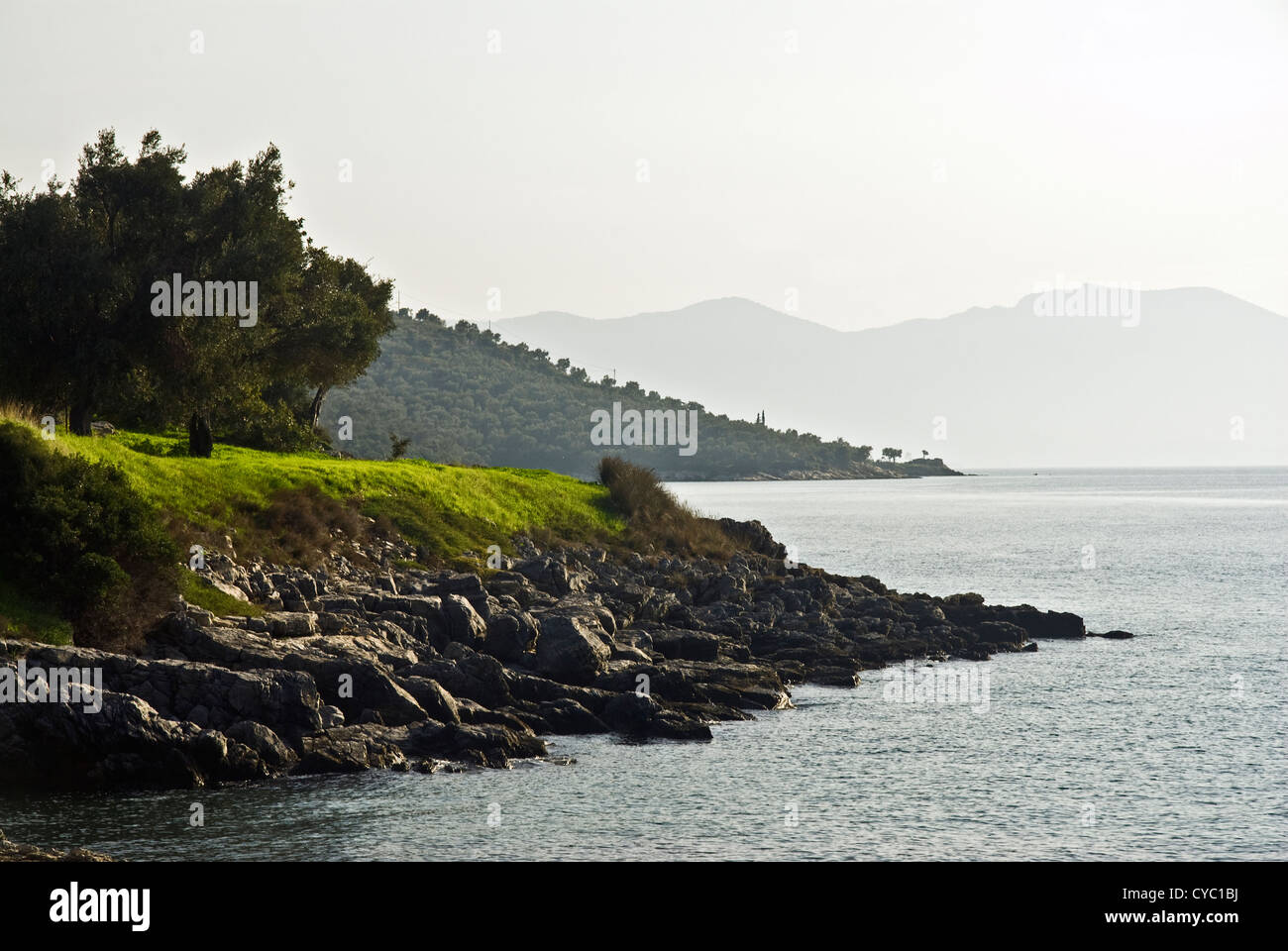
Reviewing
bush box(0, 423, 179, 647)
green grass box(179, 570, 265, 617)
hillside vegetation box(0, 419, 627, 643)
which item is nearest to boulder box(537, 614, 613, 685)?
green grass box(179, 570, 265, 617)

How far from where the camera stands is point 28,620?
26.5 m

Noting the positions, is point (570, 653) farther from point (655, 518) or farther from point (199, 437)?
point (655, 518)

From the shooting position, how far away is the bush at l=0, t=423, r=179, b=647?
89.9 feet

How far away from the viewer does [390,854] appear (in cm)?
2033

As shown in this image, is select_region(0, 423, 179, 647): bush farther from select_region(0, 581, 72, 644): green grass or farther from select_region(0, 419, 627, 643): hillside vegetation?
select_region(0, 581, 72, 644): green grass

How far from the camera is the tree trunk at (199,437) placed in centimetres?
4950

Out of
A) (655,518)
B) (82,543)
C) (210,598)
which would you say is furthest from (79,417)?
(655,518)

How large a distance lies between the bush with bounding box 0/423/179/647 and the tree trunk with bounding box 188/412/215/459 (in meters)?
19.4

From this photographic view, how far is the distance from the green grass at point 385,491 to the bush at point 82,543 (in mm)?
2002

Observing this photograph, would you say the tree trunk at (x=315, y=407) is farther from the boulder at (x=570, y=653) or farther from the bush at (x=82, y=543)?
the bush at (x=82, y=543)

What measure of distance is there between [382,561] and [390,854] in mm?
23453
